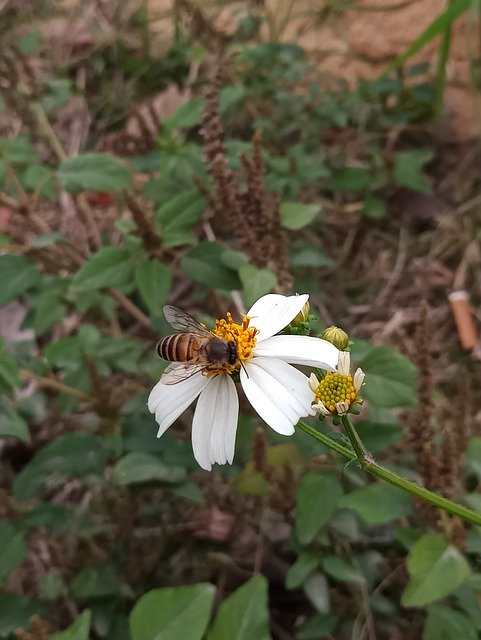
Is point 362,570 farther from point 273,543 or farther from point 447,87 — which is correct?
point 447,87

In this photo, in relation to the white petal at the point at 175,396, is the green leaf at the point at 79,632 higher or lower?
lower

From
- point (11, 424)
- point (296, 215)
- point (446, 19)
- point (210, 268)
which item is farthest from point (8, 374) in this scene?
point (446, 19)

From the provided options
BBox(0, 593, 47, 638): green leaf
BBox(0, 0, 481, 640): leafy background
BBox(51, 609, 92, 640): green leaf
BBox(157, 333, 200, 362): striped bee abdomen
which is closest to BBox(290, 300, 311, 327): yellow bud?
BBox(157, 333, 200, 362): striped bee abdomen

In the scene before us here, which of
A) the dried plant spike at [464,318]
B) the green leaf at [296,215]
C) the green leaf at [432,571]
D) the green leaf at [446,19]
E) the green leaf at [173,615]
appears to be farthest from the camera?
the dried plant spike at [464,318]

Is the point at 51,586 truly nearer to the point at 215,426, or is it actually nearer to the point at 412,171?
the point at 215,426

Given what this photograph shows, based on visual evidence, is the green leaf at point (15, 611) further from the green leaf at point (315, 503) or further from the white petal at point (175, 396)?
the white petal at point (175, 396)

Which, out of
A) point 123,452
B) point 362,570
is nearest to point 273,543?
point 362,570

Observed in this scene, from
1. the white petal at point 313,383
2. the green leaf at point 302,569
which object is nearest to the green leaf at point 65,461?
the green leaf at point 302,569
